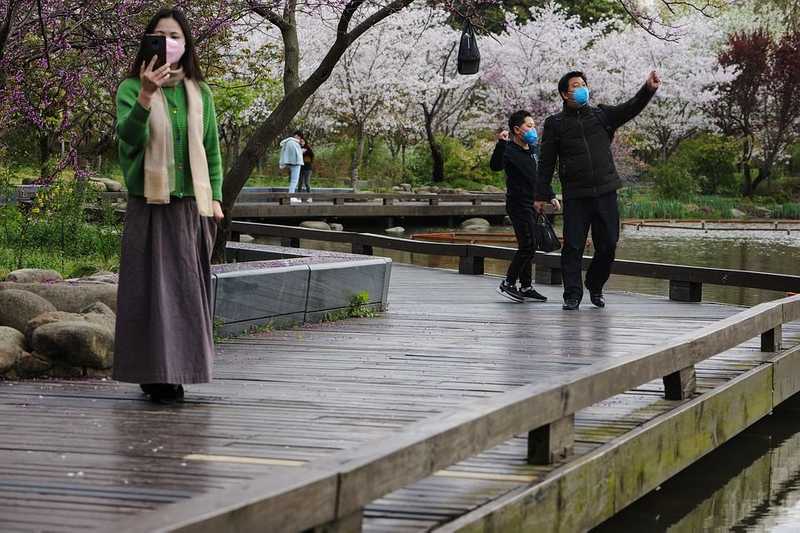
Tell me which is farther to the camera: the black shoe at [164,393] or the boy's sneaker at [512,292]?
the boy's sneaker at [512,292]

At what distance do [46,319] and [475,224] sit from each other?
88.4ft

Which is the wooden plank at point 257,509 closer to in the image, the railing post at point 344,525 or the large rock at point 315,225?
the railing post at point 344,525

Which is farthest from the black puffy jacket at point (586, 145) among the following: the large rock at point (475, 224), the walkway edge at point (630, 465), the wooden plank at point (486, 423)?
the large rock at point (475, 224)

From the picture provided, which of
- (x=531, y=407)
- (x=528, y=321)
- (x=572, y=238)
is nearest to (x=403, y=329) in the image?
(x=528, y=321)

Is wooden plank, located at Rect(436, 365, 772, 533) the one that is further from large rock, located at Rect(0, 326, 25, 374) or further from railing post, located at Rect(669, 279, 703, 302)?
railing post, located at Rect(669, 279, 703, 302)

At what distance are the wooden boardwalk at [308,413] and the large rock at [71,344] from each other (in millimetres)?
184

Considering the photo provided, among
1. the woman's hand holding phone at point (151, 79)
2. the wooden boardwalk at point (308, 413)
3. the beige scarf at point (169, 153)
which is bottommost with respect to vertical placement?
the wooden boardwalk at point (308, 413)

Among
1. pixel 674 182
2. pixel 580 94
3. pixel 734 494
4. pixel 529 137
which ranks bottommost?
pixel 734 494

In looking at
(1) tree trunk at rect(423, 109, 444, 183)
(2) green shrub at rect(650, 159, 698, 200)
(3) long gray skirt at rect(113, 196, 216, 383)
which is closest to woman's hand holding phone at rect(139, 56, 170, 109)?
(3) long gray skirt at rect(113, 196, 216, 383)

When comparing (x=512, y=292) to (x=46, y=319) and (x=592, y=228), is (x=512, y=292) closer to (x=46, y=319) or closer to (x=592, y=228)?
(x=592, y=228)

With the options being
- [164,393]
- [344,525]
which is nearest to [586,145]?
[164,393]

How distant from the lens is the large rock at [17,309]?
7.05 metres

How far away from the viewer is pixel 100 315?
7.11 meters

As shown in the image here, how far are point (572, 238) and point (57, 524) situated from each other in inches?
272
